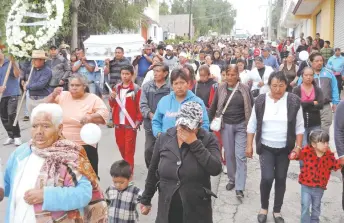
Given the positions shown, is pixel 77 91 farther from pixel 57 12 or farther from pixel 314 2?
pixel 314 2

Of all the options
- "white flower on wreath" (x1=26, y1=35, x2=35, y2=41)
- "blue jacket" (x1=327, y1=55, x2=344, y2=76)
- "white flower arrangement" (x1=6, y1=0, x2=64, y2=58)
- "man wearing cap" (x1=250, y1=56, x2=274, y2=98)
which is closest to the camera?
"white flower arrangement" (x1=6, y1=0, x2=64, y2=58)

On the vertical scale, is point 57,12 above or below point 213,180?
above

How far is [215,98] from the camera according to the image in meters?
6.30

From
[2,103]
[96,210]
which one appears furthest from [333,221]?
[2,103]

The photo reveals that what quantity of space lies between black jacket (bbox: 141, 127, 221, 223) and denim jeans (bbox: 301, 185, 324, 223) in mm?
1650

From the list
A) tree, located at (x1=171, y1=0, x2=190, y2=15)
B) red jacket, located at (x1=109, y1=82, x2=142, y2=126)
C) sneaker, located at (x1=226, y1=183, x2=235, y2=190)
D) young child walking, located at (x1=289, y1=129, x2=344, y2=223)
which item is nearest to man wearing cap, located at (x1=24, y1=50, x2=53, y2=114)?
red jacket, located at (x1=109, y1=82, x2=142, y2=126)

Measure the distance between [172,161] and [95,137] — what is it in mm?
959

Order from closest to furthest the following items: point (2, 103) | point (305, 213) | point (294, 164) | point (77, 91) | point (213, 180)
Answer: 1. point (305, 213)
2. point (77, 91)
3. point (213, 180)
4. point (294, 164)
5. point (2, 103)

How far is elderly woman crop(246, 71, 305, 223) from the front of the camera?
498 cm

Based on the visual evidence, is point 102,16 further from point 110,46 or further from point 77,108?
point 77,108

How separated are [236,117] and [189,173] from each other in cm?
275

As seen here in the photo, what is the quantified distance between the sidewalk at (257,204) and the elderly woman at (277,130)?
37cm

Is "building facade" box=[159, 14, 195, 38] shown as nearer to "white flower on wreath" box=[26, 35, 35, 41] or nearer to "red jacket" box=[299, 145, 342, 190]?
"white flower on wreath" box=[26, 35, 35, 41]

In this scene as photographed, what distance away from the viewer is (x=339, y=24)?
59.3 feet
